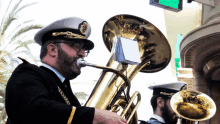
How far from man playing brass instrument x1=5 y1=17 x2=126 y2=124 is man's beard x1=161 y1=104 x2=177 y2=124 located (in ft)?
7.44

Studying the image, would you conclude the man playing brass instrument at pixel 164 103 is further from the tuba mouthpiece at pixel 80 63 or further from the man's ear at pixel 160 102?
the tuba mouthpiece at pixel 80 63

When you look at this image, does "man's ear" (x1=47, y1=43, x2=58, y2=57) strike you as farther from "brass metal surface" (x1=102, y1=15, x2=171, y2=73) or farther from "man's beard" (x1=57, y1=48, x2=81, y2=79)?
"brass metal surface" (x1=102, y1=15, x2=171, y2=73)

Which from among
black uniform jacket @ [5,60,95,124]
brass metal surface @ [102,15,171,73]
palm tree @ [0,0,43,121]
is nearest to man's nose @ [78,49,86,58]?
black uniform jacket @ [5,60,95,124]

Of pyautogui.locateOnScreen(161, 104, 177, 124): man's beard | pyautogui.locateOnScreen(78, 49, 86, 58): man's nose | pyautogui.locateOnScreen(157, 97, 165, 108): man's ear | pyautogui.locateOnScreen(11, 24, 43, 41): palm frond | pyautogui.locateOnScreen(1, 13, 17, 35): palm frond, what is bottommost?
pyautogui.locateOnScreen(161, 104, 177, 124): man's beard

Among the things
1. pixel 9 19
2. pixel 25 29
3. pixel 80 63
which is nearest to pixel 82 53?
pixel 80 63

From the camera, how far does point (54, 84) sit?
1.52 m

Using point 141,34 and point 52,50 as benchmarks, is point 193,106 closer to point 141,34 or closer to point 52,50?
point 141,34

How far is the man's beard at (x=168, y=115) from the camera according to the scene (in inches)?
145

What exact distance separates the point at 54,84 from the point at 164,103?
2.64 meters

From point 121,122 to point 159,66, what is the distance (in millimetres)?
1528

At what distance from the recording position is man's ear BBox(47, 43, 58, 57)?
5.57 feet

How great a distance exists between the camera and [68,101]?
1.59 m

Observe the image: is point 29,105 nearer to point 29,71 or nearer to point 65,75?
point 29,71

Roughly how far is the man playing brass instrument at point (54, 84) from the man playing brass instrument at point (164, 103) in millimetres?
2192
